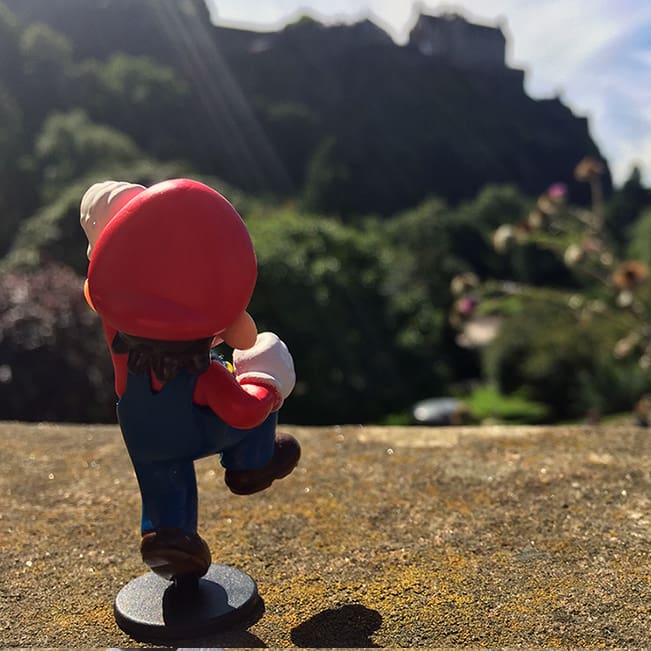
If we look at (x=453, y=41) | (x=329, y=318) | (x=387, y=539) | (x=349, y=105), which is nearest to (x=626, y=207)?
(x=349, y=105)

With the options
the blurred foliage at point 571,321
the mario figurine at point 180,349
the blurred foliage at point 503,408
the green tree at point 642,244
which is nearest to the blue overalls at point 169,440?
Result: the mario figurine at point 180,349

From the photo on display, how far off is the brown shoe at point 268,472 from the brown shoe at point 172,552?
0.18 meters

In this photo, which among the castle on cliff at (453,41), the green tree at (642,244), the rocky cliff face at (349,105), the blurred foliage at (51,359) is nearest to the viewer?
the blurred foliage at (51,359)

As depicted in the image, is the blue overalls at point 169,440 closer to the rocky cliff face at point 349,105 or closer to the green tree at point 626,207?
the rocky cliff face at point 349,105

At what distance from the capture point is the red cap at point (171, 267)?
1.53 m

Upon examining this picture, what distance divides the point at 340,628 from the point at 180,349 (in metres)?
0.75

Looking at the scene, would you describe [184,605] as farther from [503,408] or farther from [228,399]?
[503,408]

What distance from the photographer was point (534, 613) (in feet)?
5.73

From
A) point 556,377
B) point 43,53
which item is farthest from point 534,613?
point 43,53

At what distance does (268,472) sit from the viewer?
1.87 meters

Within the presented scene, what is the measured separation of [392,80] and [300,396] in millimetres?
68379

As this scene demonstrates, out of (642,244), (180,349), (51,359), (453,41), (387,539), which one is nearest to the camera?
(180,349)

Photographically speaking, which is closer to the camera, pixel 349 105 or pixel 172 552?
pixel 172 552

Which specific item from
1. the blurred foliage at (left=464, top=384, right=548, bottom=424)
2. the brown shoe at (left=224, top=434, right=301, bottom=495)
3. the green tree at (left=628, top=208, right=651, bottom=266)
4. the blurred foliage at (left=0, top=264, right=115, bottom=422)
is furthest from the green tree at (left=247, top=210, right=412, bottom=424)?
the green tree at (left=628, top=208, right=651, bottom=266)
